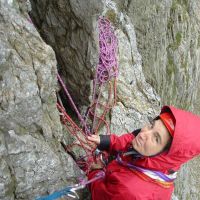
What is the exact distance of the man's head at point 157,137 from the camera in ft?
15.2

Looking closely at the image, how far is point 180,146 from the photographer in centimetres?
444

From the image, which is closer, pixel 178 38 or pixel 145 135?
pixel 145 135

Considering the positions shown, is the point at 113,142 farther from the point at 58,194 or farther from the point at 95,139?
the point at 58,194

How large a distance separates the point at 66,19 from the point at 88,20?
36cm

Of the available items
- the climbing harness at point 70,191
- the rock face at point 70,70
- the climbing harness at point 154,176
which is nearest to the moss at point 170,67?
the rock face at point 70,70

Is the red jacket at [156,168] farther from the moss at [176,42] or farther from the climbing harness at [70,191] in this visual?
the moss at [176,42]

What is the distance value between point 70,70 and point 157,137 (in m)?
1.90

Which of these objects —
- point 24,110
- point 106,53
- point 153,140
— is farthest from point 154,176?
point 106,53

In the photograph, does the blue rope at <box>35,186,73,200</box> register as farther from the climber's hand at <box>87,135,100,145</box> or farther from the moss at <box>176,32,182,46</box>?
the moss at <box>176,32,182,46</box>

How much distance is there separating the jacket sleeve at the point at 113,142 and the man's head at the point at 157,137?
2.13ft

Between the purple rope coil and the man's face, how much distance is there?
1852mm

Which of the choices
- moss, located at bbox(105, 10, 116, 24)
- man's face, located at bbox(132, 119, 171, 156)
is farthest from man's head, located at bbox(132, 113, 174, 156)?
moss, located at bbox(105, 10, 116, 24)

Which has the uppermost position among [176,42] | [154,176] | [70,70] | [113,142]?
[176,42]

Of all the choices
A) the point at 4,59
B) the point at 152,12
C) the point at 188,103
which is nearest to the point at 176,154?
the point at 4,59
